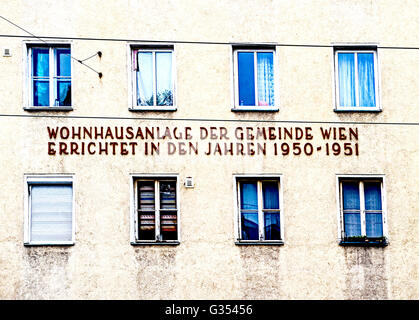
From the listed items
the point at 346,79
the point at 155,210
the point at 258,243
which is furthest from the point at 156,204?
the point at 346,79

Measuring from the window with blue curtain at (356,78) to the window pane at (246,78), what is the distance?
84.3 inches

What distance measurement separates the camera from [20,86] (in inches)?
947

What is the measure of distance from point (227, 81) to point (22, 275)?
22.0 feet

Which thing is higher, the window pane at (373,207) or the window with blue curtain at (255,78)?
the window with blue curtain at (255,78)

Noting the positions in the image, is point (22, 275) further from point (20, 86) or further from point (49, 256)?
point (20, 86)

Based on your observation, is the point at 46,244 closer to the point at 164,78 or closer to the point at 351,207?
the point at 164,78

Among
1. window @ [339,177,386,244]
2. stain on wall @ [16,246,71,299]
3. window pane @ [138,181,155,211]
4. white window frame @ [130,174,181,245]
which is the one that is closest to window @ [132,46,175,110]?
white window frame @ [130,174,181,245]

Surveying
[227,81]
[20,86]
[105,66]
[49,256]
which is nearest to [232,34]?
[227,81]

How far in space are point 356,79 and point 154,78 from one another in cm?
498

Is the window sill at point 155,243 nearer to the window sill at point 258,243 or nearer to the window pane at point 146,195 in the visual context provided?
the window pane at point 146,195

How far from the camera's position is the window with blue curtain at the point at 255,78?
24609 mm

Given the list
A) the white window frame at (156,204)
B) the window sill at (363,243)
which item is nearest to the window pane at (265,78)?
the white window frame at (156,204)

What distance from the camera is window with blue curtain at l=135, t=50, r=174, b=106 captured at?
80.4 ft

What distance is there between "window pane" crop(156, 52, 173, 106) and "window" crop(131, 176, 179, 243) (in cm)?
196
